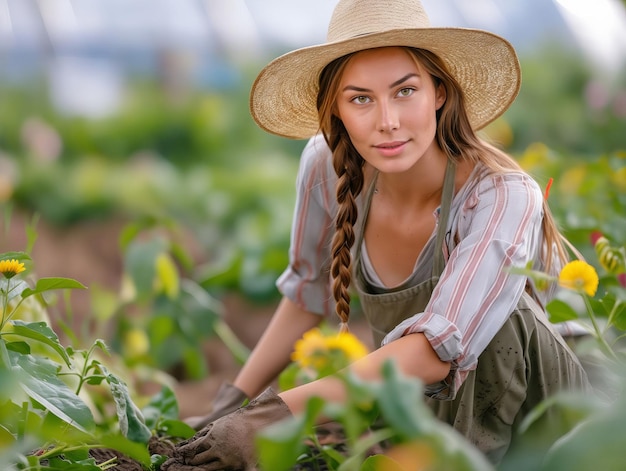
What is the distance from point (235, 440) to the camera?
1.38 metres

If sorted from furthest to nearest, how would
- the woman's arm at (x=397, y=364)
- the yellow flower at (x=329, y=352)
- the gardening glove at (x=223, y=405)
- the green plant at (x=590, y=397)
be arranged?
1. the gardening glove at (x=223, y=405)
2. the woman's arm at (x=397, y=364)
3. the yellow flower at (x=329, y=352)
4. the green plant at (x=590, y=397)

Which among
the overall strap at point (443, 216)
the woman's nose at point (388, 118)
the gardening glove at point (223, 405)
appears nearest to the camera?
the woman's nose at point (388, 118)

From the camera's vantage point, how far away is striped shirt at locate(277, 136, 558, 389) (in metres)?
1.44

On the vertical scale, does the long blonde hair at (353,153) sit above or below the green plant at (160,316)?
above

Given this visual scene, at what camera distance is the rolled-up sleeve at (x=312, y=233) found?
1895 mm

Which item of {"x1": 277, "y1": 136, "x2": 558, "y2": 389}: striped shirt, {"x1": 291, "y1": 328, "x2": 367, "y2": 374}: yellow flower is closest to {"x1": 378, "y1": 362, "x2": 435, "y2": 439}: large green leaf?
{"x1": 291, "y1": 328, "x2": 367, "y2": 374}: yellow flower

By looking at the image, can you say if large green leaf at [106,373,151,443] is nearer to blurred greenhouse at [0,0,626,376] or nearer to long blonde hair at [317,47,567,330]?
long blonde hair at [317,47,567,330]

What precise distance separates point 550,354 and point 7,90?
4458mm

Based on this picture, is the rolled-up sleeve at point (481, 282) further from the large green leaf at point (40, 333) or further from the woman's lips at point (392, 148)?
the large green leaf at point (40, 333)

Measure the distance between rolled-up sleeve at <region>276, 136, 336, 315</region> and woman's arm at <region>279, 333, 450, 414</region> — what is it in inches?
20.7

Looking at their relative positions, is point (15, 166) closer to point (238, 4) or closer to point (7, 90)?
point (7, 90)

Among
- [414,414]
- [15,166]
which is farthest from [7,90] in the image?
[414,414]

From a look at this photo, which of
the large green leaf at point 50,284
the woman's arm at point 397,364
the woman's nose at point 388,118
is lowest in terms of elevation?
the woman's arm at point 397,364

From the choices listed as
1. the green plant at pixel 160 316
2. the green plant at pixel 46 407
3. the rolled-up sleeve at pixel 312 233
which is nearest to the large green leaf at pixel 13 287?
the green plant at pixel 46 407
